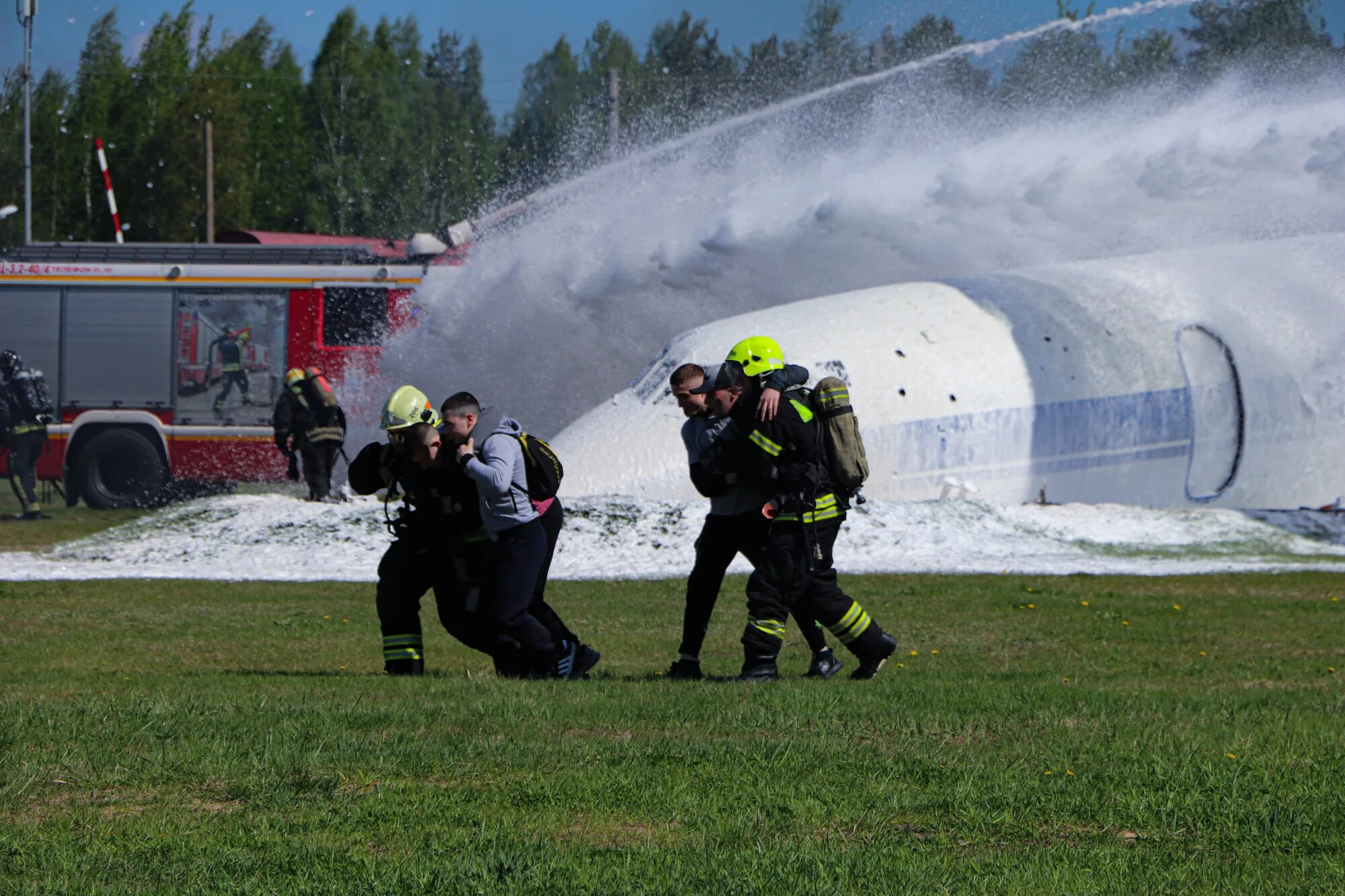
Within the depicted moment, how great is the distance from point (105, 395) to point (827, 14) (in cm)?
3037

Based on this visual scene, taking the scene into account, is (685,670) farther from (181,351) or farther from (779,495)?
(181,351)

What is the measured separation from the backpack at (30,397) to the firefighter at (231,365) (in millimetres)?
2566

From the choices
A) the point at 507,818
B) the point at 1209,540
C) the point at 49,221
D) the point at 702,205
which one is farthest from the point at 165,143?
the point at 507,818

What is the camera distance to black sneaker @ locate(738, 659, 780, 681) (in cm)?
834

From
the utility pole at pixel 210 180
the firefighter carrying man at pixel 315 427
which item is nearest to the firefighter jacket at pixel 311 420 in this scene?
the firefighter carrying man at pixel 315 427

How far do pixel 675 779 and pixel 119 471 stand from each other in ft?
71.7

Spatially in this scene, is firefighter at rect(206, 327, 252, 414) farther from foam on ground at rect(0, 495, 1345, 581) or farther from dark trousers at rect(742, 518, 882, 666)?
dark trousers at rect(742, 518, 882, 666)

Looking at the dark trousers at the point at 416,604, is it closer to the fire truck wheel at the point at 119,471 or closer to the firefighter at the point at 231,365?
the firefighter at the point at 231,365

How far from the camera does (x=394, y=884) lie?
4.20 metres

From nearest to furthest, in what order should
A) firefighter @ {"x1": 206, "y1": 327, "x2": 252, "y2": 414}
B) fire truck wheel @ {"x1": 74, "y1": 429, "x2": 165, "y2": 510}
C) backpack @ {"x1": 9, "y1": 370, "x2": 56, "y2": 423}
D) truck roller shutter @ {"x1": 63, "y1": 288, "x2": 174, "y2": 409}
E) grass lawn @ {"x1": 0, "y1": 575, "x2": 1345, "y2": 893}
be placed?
grass lawn @ {"x1": 0, "y1": 575, "x2": 1345, "y2": 893} < backpack @ {"x1": 9, "y1": 370, "x2": 56, "y2": 423} < fire truck wheel @ {"x1": 74, "y1": 429, "x2": 165, "y2": 510} < firefighter @ {"x1": 206, "y1": 327, "x2": 252, "y2": 414} < truck roller shutter @ {"x1": 63, "y1": 288, "x2": 174, "y2": 409}

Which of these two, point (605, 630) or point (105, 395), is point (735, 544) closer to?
point (605, 630)

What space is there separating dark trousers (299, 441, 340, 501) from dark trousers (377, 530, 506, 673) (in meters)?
11.7

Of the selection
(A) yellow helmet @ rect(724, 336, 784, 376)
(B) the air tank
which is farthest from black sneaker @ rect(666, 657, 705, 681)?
(B) the air tank

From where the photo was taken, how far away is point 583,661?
880 cm
